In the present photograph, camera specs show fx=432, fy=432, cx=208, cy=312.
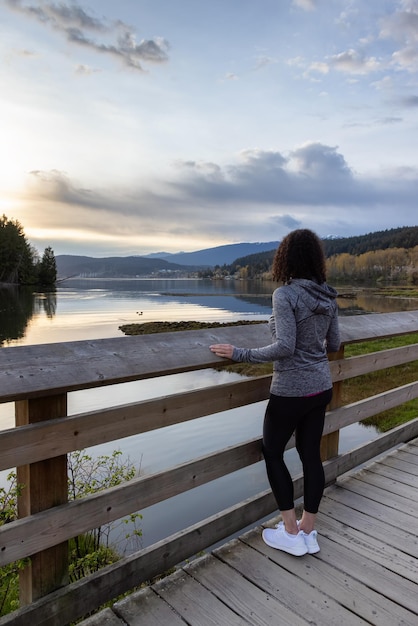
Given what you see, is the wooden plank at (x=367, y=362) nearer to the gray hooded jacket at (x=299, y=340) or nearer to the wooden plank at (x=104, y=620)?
the gray hooded jacket at (x=299, y=340)

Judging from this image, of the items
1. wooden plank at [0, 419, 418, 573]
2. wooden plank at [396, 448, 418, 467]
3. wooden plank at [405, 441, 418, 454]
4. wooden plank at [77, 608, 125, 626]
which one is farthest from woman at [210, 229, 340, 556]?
wooden plank at [405, 441, 418, 454]

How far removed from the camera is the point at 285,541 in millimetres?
2635

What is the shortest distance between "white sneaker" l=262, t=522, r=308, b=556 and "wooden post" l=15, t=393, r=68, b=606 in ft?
4.14

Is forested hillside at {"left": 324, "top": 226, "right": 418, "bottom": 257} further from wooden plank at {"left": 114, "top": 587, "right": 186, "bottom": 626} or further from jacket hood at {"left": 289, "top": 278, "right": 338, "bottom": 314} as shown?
wooden plank at {"left": 114, "top": 587, "right": 186, "bottom": 626}

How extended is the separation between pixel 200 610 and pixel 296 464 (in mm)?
6684

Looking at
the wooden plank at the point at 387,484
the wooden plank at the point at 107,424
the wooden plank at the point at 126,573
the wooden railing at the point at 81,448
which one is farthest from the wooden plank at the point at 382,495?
the wooden plank at the point at 107,424

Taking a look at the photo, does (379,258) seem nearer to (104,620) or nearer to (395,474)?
(395,474)

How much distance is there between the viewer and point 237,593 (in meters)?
2.24

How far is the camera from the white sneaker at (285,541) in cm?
259

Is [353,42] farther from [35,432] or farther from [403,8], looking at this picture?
[35,432]

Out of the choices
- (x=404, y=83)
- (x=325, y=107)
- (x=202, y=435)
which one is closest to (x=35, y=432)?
(x=202, y=435)

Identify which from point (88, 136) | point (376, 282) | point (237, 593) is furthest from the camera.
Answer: point (376, 282)

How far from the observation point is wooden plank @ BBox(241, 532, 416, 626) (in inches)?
83.7

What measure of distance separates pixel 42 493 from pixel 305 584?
1.48 metres
